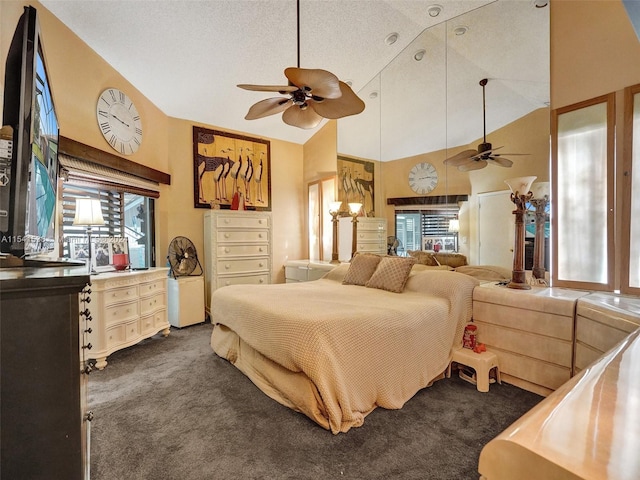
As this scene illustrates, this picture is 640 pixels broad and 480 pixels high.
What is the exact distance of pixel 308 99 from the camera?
2262mm

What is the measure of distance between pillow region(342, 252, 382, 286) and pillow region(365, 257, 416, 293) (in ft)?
0.40

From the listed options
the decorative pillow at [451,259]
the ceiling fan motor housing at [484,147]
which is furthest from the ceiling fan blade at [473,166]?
the decorative pillow at [451,259]

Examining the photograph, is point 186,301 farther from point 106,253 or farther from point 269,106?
point 269,106

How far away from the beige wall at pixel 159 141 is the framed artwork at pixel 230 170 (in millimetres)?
114

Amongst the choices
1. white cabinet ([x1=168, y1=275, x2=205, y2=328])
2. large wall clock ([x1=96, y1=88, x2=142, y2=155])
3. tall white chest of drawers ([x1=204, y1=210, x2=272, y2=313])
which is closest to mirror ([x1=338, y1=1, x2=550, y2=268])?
tall white chest of drawers ([x1=204, y1=210, x2=272, y2=313])

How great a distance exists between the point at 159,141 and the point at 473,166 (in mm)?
3888

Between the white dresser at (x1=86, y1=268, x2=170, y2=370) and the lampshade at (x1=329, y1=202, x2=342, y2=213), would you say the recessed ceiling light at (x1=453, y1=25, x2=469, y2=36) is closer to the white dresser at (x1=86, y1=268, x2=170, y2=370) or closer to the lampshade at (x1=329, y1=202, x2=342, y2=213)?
the lampshade at (x1=329, y1=202, x2=342, y2=213)

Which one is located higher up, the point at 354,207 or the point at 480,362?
the point at 354,207

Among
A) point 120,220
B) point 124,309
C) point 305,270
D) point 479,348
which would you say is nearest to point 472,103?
point 479,348

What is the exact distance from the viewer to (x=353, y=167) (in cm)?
436

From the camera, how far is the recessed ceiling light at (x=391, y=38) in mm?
3299

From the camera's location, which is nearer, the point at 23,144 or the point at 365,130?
the point at 23,144

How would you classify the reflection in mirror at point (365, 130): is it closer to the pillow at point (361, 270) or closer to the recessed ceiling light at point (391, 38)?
the recessed ceiling light at point (391, 38)

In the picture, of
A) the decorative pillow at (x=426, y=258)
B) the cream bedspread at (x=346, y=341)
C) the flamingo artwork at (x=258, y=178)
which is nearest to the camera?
the cream bedspread at (x=346, y=341)
